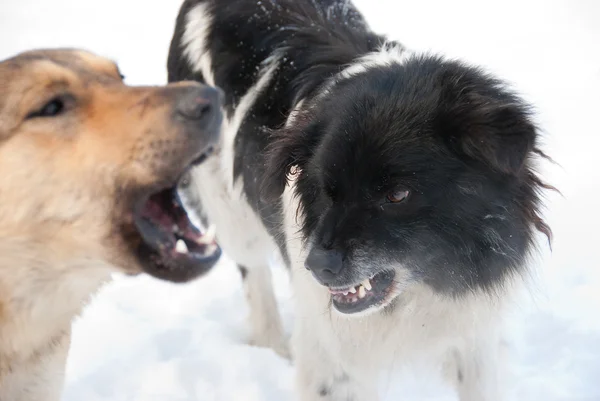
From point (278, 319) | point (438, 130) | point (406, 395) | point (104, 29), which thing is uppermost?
point (438, 130)

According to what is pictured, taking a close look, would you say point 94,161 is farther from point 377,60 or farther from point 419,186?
point 377,60

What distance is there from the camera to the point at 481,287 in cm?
270

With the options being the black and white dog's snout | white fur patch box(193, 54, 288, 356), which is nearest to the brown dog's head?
the black and white dog's snout

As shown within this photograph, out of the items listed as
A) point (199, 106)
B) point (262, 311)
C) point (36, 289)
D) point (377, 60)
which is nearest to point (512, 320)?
point (262, 311)

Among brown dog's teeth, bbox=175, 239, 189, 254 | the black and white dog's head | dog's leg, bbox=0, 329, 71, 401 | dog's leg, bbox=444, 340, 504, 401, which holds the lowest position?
dog's leg, bbox=444, 340, 504, 401

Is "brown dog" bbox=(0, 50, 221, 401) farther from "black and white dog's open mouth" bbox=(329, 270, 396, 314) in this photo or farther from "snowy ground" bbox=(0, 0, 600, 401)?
"snowy ground" bbox=(0, 0, 600, 401)

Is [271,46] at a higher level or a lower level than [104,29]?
higher

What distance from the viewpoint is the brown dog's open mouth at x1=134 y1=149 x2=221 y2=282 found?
7.44 feet

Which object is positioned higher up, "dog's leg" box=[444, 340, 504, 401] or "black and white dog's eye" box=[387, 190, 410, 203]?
"black and white dog's eye" box=[387, 190, 410, 203]

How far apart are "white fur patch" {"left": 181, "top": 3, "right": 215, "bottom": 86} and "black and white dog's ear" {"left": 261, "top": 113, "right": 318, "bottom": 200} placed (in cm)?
100

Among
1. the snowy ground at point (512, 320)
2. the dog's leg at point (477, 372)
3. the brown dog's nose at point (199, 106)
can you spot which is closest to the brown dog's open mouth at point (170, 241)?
the brown dog's nose at point (199, 106)

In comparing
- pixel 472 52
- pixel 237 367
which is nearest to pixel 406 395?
pixel 237 367

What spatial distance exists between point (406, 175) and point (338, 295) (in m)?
0.58

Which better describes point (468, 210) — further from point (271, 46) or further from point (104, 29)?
point (104, 29)
